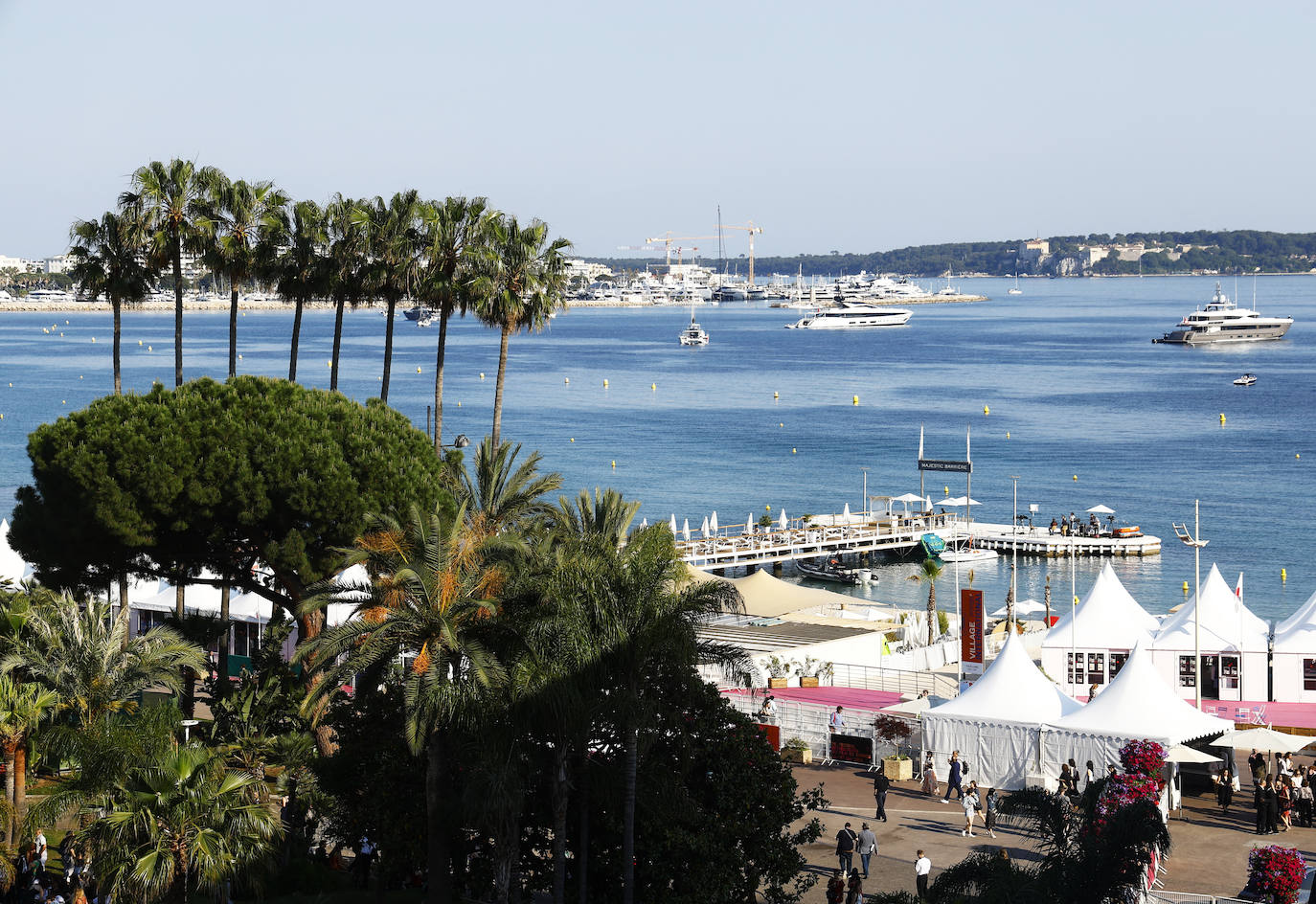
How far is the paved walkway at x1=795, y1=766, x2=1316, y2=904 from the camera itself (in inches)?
832

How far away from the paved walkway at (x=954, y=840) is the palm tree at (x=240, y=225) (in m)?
20.5

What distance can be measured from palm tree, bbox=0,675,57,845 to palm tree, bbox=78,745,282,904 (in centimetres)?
385

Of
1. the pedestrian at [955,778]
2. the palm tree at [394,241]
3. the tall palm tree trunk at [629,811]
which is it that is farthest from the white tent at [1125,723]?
the palm tree at [394,241]

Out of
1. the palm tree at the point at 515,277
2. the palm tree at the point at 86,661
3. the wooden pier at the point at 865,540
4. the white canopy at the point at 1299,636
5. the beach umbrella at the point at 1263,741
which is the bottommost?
the wooden pier at the point at 865,540

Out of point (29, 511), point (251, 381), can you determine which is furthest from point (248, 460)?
point (29, 511)

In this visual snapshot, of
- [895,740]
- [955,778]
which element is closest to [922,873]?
[955,778]

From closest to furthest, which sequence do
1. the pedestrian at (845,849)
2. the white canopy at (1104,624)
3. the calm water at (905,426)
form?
the pedestrian at (845,849) → the white canopy at (1104,624) → the calm water at (905,426)

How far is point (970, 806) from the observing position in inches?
928

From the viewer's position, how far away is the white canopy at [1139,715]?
2494 centimetres

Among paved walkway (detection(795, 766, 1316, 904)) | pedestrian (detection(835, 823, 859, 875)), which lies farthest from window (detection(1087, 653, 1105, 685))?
pedestrian (detection(835, 823, 859, 875))

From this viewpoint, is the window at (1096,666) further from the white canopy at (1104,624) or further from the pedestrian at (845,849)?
the pedestrian at (845,849)

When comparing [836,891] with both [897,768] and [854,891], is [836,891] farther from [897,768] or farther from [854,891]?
[897,768]

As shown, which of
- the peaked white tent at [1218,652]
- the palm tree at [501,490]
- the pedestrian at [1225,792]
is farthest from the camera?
the peaked white tent at [1218,652]

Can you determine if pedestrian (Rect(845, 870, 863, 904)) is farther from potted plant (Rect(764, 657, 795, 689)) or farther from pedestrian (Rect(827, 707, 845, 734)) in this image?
potted plant (Rect(764, 657, 795, 689))
